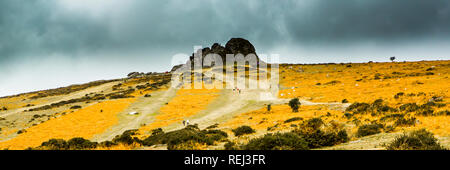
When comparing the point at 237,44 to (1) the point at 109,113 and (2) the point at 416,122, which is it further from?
(2) the point at 416,122

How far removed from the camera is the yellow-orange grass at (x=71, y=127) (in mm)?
28719

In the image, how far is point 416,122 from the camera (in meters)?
13.9

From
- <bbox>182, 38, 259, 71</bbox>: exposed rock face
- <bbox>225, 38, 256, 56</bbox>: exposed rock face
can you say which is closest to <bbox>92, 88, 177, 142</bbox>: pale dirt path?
<bbox>182, 38, 259, 71</bbox>: exposed rock face

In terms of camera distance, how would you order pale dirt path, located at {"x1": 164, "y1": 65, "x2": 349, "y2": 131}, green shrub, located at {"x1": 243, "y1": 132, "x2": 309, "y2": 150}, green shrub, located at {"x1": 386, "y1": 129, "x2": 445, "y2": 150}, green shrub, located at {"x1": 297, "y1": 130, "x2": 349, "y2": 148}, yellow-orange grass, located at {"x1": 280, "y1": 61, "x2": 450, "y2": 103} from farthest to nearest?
pale dirt path, located at {"x1": 164, "y1": 65, "x2": 349, "y2": 131} < yellow-orange grass, located at {"x1": 280, "y1": 61, "x2": 450, "y2": 103} < green shrub, located at {"x1": 297, "y1": 130, "x2": 349, "y2": 148} < green shrub, located at {"x1": 243, "y1": 132, "x2": 309, "y2": 150} < green shrub, located at {"x1": 386, "y1": 129, "x2": 445, "y2": 150}

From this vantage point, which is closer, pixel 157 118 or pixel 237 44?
pixel 157 118

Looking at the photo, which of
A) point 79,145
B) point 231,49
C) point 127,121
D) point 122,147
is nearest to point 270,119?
point 122,147

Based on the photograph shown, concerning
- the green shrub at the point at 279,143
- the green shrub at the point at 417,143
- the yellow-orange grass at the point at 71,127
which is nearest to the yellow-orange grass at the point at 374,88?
the green shrub at the point at 417,143

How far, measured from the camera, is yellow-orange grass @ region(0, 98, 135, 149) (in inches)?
1131

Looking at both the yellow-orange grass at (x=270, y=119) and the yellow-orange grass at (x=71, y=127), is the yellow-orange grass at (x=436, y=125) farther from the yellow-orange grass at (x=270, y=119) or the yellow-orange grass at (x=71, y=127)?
the yellow-orange grass at (x=71, y=127)

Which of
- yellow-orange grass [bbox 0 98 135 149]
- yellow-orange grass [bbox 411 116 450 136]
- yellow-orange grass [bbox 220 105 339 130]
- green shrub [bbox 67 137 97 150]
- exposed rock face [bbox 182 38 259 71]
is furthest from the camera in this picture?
exposed rock face [bbox 182 38 259 71]

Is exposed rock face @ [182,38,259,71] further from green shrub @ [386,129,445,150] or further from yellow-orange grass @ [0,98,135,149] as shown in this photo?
green shrub @ [386,129,445,150]

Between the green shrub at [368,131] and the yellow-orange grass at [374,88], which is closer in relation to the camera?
the green shrub at [368,131]
